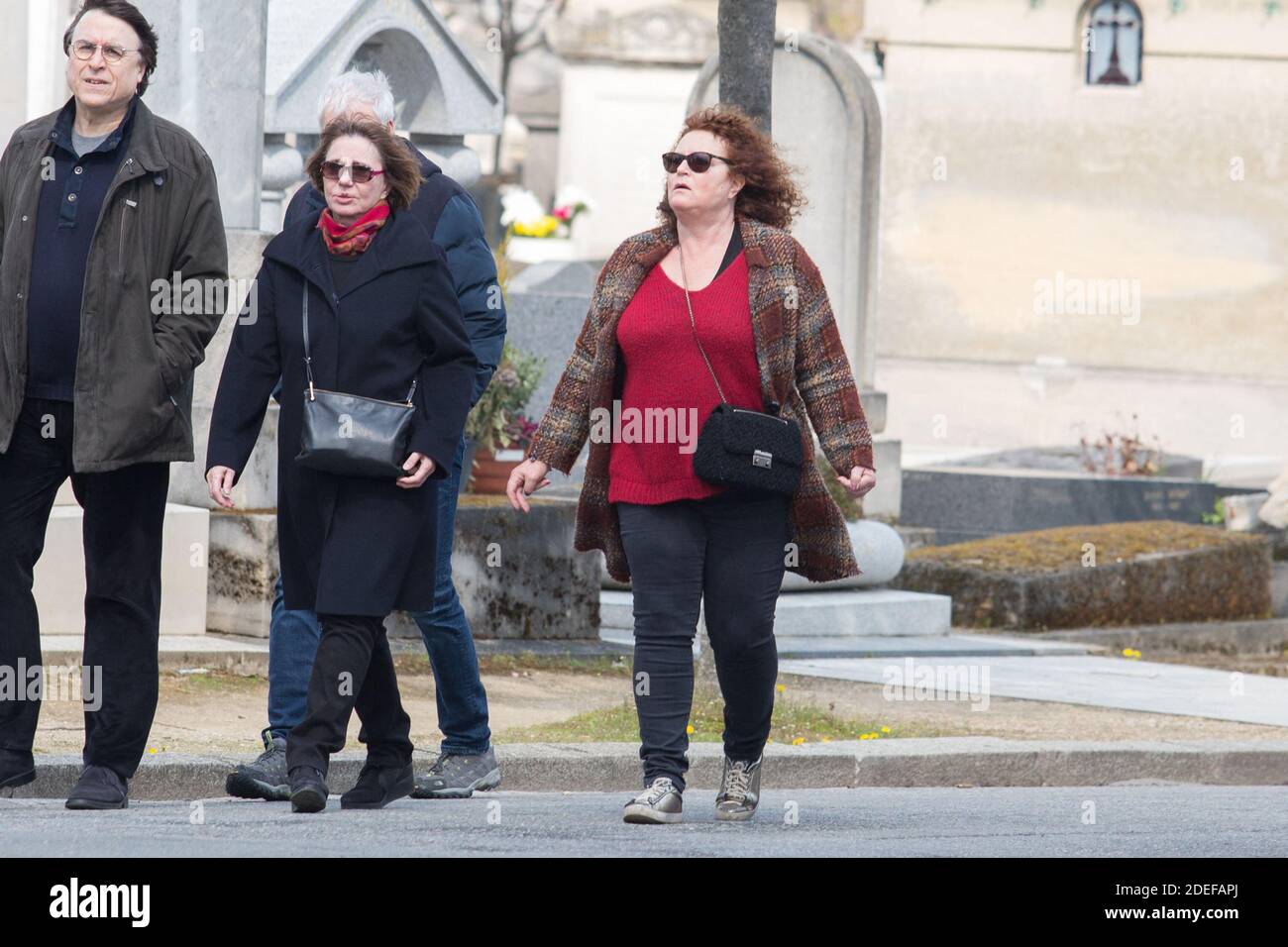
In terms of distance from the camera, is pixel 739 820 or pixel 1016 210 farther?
pixel 1016 210

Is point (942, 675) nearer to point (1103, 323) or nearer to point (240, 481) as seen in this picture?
point (240, 481)

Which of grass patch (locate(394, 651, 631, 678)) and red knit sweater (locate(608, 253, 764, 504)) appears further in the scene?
grass patch (locate(394, 651, 631, 678))

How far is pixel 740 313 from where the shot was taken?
19.5 ft

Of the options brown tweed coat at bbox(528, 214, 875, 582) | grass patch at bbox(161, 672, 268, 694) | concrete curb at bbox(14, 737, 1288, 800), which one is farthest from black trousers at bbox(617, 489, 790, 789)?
grass patch at bbox(161, 672, 268, 694)

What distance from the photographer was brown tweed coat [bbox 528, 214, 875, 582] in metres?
6.00

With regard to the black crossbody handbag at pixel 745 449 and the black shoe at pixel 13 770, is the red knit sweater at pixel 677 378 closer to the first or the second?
the black crossbody handbag at pixel 745 449

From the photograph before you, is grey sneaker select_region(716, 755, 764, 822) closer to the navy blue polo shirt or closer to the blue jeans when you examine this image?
the blue jeans

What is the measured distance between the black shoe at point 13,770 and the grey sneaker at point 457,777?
1.03 meters

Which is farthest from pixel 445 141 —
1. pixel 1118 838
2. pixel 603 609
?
pixel 1118 838

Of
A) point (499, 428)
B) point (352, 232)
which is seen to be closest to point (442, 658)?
point (352, 232)

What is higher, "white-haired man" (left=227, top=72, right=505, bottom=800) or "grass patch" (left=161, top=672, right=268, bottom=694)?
"white-haired man" (left=227, top=72, right=505, bottom=800)

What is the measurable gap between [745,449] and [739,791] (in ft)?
Result: 3.14
